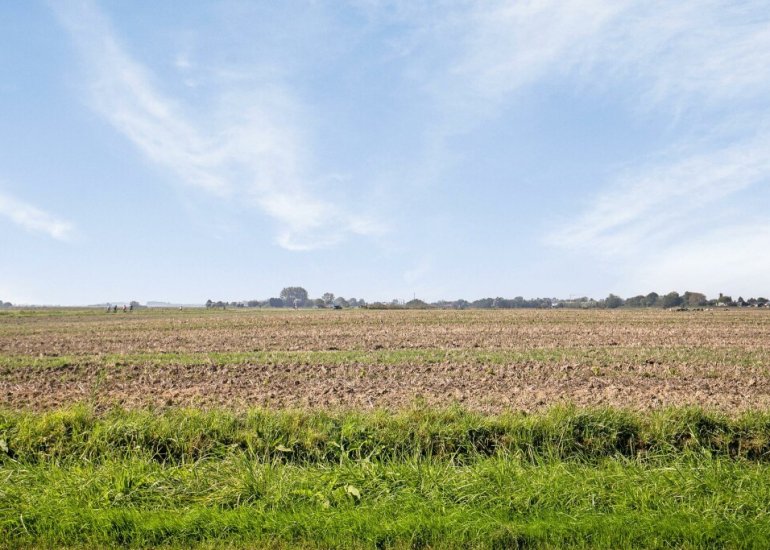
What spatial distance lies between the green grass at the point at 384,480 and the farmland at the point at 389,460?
24 mm

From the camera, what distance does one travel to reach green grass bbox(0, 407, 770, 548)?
5.35 m

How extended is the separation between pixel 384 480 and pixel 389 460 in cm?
73

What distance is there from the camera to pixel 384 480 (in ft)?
21.5

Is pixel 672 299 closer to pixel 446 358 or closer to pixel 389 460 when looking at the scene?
pixel 446 358

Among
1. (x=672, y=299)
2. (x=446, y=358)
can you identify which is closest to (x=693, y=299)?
(x=672, y=299)

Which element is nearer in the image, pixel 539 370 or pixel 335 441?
pixel 335 441

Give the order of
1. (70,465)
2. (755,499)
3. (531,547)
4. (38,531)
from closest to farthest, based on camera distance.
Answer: (531,547), (38,531), (755,499), (70,465)

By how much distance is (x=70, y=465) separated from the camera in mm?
7535

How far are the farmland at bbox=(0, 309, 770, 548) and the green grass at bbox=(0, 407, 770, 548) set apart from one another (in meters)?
0.02

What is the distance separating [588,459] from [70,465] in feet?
24.9

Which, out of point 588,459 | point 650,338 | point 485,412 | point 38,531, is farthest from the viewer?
point 650,338

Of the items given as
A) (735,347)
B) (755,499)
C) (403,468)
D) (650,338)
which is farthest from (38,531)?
(650,338)

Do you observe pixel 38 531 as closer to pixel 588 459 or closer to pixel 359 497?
pixel 359 497

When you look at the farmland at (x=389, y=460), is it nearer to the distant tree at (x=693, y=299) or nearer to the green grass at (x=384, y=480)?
the green grass at (x=384, y=480)
